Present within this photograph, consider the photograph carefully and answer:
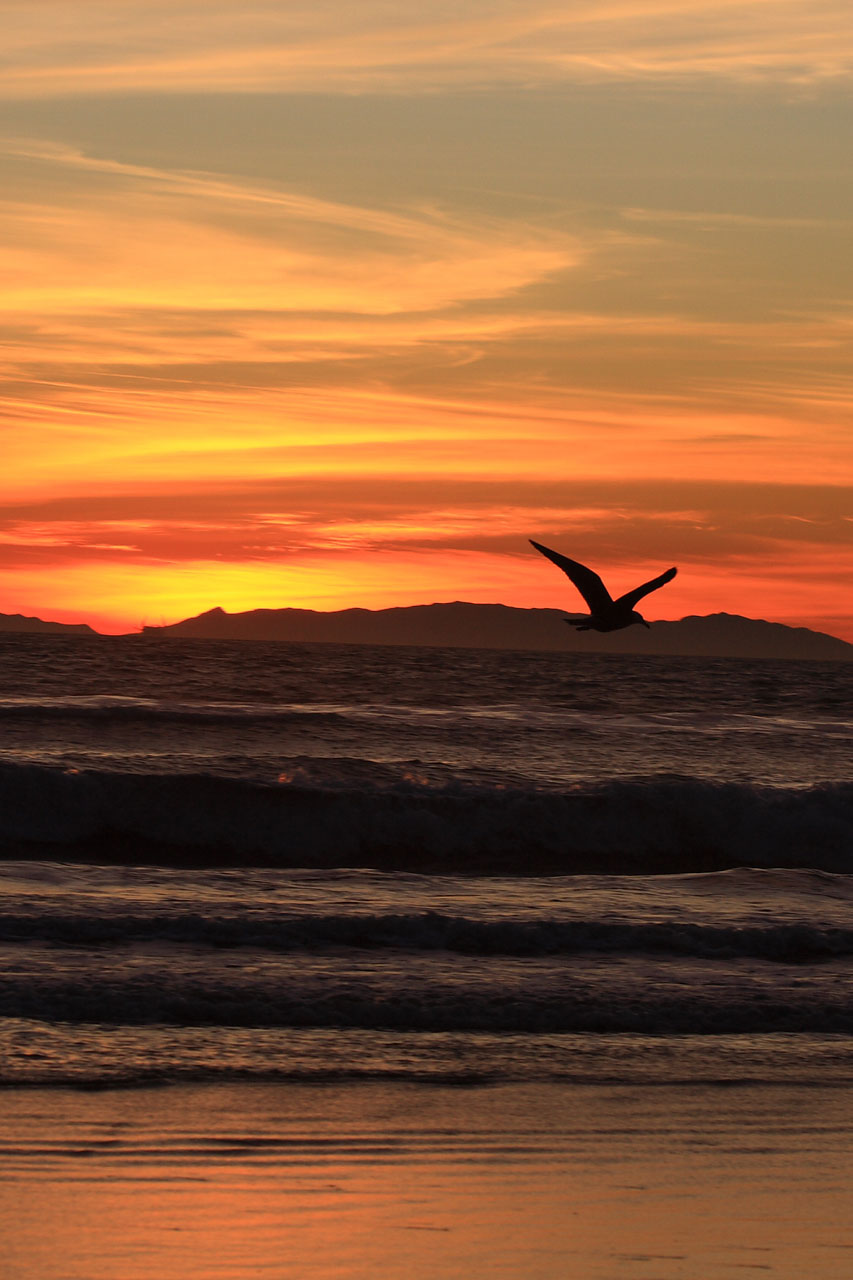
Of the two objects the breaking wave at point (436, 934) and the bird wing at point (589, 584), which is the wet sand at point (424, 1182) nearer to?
the breaking wave at point (436, 934)

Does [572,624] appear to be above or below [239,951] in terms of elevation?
above

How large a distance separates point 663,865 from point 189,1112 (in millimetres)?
12159

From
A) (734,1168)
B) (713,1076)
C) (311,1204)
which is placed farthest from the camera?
(713,1076)

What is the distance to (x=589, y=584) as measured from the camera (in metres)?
13.0

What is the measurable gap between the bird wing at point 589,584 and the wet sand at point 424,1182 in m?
6.06

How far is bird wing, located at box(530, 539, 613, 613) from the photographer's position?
12633 mm

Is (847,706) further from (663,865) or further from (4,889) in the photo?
(4,889)

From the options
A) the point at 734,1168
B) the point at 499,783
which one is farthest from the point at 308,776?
the point at 734,1168

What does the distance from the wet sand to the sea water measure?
0.51m

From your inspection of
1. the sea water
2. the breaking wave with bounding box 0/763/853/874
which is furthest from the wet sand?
the breaking wave with bounding box 0/763/853/874

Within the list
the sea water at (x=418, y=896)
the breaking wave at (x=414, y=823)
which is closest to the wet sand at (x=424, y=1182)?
the sea water at (x=418, y=896)

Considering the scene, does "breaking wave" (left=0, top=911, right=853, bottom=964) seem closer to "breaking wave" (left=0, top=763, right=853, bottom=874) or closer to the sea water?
the sea water

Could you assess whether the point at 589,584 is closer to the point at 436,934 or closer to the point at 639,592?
the point at 639,592

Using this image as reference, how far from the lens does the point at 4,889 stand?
11727 mm
